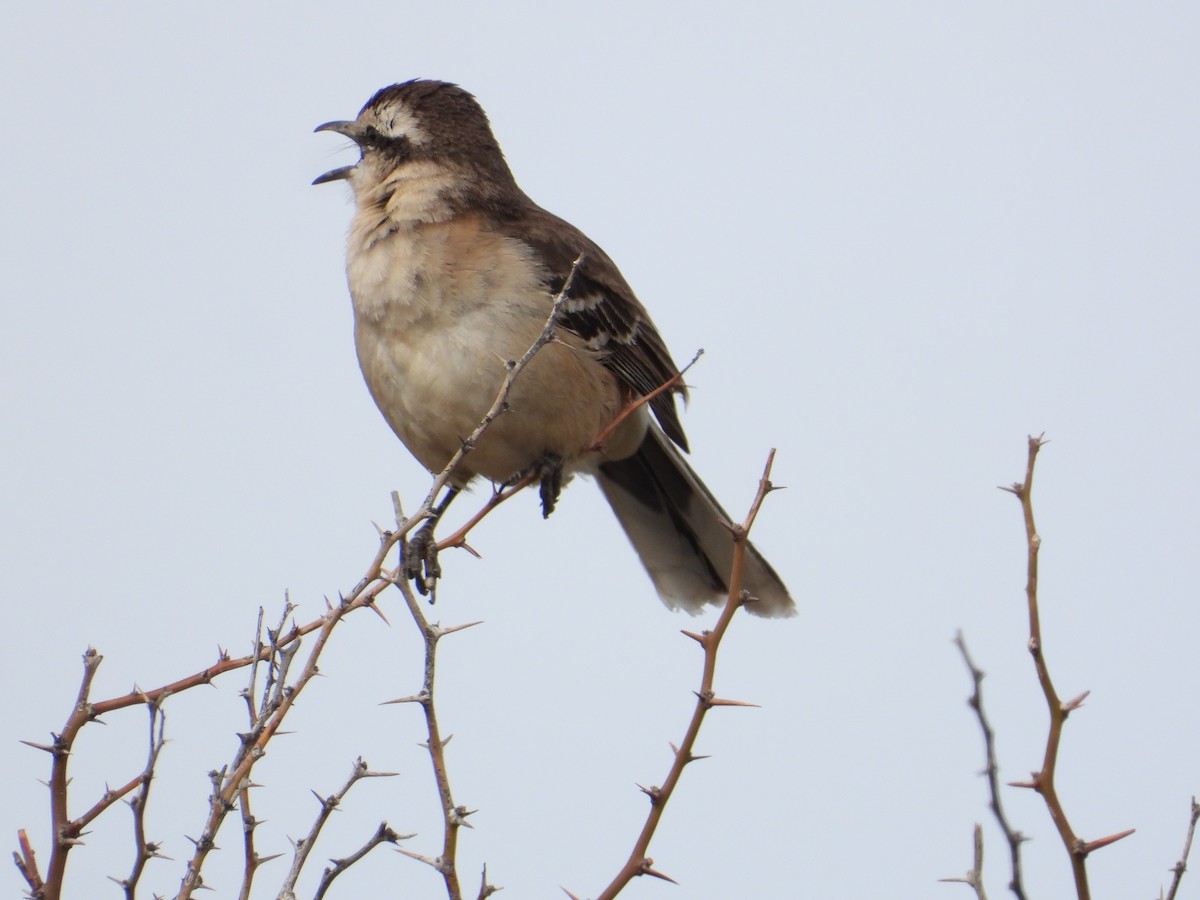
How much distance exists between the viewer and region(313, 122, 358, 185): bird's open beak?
5465 millimetres

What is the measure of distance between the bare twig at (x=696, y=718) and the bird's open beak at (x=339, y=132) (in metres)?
3.28

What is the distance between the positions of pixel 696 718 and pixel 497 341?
8.33 feet

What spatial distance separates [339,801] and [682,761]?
0.53m

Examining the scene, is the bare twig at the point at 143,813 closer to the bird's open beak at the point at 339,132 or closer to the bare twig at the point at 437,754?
the bare twig at the point at 437,754

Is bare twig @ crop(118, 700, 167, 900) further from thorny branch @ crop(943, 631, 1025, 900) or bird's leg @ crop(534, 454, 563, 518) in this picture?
bird's leg @ crop(534, 454, 563, 518)

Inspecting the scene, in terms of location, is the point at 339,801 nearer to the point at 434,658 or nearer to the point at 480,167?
the point at 434,658

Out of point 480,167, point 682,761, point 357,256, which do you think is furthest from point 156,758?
point 480,167

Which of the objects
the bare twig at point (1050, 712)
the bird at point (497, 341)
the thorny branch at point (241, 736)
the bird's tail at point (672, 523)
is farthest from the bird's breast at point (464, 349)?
the bare twig at point (1050, 712)

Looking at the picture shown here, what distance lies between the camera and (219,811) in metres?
2.12

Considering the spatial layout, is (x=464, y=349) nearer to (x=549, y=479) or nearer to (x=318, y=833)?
(x=549, y=479)

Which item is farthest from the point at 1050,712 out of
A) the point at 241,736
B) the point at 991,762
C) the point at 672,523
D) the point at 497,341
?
the point at 672,523

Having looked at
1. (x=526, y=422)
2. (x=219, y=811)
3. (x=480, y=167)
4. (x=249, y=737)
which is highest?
(x=480, y=167)

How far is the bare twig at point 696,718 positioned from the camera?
218 centimetres

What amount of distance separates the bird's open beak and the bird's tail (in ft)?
5.13
